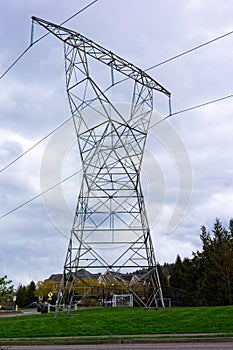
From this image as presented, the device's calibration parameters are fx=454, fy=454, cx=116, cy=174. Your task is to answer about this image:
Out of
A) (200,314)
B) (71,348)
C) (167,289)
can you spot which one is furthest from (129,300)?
(71,348)

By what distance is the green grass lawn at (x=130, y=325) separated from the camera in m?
17.2

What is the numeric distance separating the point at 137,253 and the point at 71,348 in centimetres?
936

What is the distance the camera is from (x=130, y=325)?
18375mm

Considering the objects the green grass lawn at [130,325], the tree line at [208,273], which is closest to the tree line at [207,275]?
the tree line at [208,273]

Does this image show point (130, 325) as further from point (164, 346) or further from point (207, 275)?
point (207, 275)

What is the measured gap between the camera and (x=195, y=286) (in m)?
55.2

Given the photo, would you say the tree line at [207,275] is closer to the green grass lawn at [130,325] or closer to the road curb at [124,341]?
the green grass lawn at [130,325]

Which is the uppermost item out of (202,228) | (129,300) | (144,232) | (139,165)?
(202,228)

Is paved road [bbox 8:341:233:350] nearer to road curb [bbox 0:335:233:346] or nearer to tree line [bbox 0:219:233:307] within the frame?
road curb [bbox 0:335:233:346]

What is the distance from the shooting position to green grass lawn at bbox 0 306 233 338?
17203mm

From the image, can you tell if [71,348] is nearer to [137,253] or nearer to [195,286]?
[137,253]

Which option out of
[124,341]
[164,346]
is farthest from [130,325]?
[164,346]

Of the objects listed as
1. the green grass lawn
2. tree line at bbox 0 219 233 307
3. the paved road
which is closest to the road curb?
the paved road

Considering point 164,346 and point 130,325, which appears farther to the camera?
point 130,325
